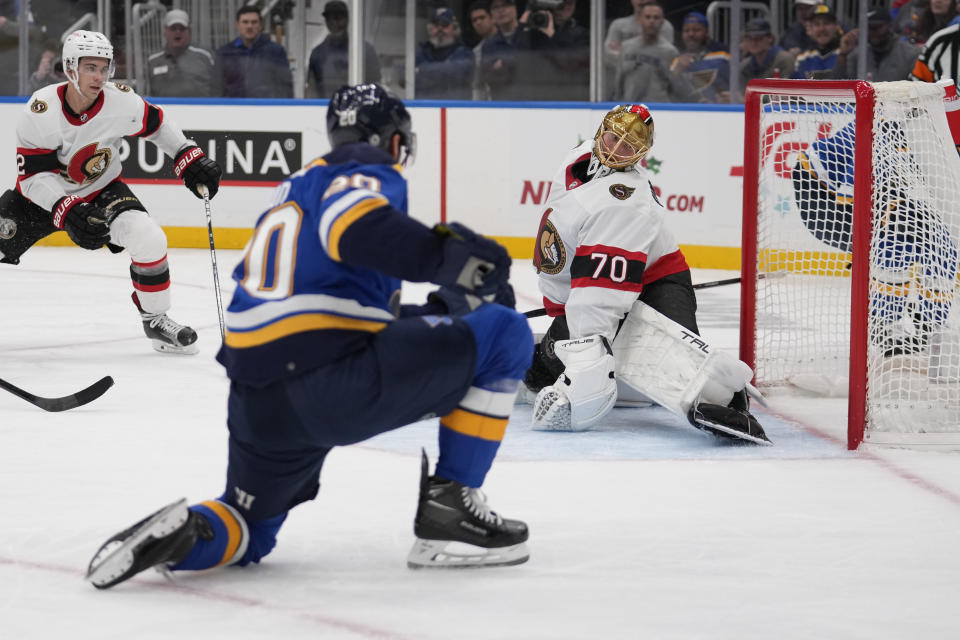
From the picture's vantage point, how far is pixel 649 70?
6.96m

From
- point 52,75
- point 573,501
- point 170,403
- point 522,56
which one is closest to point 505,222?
point 522,56

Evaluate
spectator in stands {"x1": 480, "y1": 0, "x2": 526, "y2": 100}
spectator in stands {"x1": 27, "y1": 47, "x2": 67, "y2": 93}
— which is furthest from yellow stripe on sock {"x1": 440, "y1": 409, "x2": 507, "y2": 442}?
spectator in stands {"x1": 27, "y1": 47, "x2": 67, "y2": 93}

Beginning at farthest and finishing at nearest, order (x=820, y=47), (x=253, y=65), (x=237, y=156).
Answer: (x=253, y=65), (x=237, y=156), (x=820, y=47)

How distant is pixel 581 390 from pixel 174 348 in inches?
68.7

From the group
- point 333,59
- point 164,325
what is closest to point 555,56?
point 333,59

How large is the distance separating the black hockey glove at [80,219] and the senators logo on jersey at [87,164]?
18 cm

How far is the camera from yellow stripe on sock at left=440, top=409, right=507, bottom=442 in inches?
81.9

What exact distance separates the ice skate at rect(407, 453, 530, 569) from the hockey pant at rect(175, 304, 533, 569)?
3cm

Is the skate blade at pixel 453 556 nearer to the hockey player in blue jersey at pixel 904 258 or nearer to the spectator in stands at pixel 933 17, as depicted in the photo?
the hockey player in blue jersey at pixel 904 258

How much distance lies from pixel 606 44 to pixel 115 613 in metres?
5.55

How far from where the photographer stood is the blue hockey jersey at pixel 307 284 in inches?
74.0

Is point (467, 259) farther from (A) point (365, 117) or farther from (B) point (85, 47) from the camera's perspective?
(B) point (85, 47)

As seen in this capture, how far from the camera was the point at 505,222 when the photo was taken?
709cm

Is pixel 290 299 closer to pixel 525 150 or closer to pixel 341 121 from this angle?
pixel 341 121
